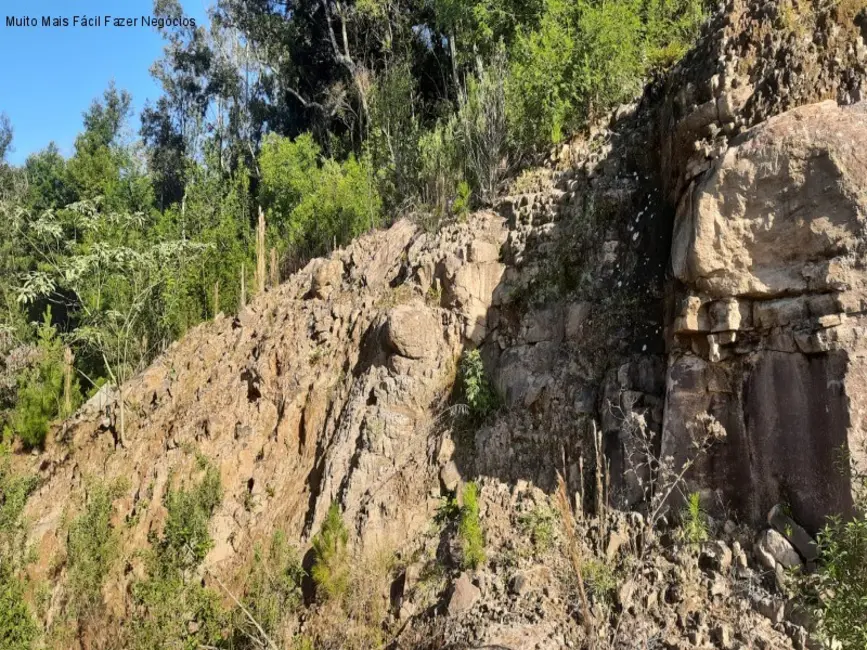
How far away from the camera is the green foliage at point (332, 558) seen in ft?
20.2

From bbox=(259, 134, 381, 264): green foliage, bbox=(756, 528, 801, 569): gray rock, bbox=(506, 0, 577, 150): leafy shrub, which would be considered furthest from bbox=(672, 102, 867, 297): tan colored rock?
bbox=(259, 134, 381, 264): green foliage

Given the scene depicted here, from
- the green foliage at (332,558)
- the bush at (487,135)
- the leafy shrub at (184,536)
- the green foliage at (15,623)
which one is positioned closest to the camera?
the green foliage at (15,623)

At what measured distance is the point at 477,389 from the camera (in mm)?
7000

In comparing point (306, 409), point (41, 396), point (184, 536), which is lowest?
point (184, 536)

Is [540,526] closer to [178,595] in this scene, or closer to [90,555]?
[178,595]

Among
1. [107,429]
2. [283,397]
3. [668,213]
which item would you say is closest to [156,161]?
[107,429]

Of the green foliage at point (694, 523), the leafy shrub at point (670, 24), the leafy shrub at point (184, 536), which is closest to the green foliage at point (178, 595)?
the leafy shrub at point (184, 536)

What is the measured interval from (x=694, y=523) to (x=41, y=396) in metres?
11.8

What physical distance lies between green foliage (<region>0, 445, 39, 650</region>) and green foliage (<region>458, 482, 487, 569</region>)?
11.8 ft

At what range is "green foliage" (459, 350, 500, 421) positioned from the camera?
22.8 ft

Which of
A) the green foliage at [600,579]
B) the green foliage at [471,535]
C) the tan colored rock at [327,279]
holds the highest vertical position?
the tan colored rock at [327,279]

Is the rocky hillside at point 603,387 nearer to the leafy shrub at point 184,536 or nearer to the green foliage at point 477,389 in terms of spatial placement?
the green foliage at point 477,389

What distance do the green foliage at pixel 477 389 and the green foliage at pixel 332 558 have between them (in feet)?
5.60

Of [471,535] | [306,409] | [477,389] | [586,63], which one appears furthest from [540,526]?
[586,63]
